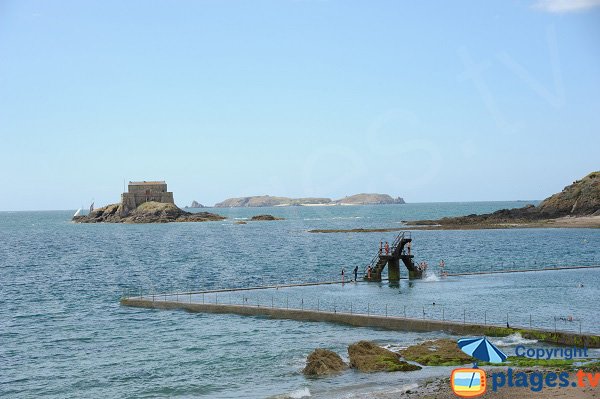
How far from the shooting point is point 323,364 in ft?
114

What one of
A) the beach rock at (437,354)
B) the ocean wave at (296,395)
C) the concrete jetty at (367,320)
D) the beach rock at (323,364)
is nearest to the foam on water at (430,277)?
the concrete jetty at (367,320)

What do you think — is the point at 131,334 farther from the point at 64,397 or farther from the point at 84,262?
the point at 84,262

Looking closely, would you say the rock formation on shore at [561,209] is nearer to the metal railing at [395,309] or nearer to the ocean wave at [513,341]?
the metal railing at [395,309]

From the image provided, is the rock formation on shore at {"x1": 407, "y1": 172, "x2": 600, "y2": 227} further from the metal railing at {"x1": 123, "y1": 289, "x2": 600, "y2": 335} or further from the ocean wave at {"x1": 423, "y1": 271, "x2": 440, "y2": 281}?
the metal railing at {"x1": 123, "y1": 289, "x2": 600, "y2": 335}

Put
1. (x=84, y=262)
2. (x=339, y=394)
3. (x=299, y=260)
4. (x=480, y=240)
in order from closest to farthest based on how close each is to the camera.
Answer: (x=339, y=394) < (x=299, y=260) < (x=84, y=262) < (x=480, y=240)

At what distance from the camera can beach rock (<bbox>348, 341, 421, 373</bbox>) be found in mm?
34375

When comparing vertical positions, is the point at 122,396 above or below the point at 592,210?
below

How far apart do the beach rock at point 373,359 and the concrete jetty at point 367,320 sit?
7784mm

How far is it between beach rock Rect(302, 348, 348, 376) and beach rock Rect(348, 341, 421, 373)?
0.79 m

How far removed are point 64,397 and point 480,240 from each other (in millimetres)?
109624

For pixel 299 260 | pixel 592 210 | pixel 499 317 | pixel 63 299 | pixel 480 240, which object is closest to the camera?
pixel 499 317

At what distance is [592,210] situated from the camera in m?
168

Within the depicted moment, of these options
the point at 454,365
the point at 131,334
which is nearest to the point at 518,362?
the point at 454,365

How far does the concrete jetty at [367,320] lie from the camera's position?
38194 millimetres
